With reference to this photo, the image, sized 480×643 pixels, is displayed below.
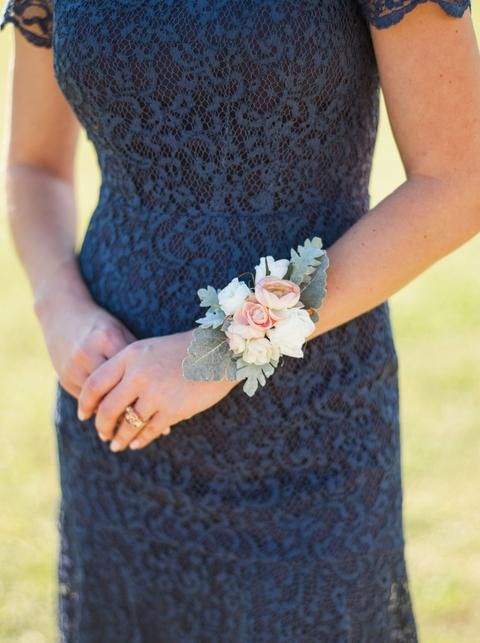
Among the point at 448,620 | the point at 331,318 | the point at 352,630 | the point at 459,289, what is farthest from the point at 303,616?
the point at 459,289

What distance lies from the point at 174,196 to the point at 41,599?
2201 mm

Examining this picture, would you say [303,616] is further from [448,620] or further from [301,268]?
[448,620]

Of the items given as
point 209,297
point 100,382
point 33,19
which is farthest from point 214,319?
point 33,19

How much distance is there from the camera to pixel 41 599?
3648mm

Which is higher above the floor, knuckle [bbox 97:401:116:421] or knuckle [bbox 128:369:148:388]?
knuckle [bbox 128:369:148:388]

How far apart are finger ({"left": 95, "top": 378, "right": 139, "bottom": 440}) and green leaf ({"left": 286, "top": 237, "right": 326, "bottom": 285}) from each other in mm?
363

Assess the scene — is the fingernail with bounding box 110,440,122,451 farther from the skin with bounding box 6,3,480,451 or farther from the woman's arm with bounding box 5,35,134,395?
the woman's arm with bounding box 5,35,134,395

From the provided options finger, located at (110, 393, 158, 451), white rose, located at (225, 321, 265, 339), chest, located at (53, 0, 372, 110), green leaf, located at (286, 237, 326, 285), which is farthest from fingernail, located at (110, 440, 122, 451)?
chest, located at (53, 0, 372, 110)

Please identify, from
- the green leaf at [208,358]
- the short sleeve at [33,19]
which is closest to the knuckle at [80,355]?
the green leaf at [208,358]

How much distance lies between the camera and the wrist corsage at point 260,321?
5.42ft

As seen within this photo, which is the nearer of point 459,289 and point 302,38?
point 302,38

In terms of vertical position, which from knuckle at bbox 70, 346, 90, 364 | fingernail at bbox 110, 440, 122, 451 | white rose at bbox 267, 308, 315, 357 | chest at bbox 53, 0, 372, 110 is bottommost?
fingernail at bbox 110, 440, 122, 451

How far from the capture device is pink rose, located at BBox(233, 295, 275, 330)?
5.42ft

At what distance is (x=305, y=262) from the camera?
170cm
